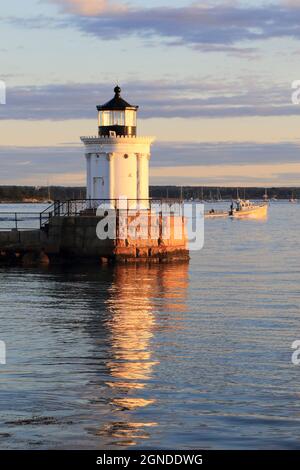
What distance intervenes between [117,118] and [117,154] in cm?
174

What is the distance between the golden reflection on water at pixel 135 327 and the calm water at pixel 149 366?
0.04 meters

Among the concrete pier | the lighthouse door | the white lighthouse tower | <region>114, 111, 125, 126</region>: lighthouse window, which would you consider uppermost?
<region>114, 111, 125, 126</region>: lighthouse window

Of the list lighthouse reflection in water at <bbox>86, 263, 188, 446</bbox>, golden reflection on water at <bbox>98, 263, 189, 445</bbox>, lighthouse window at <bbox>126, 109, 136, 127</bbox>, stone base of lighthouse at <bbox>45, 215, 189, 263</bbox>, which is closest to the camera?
lighthouse reflection in water at <bbox>86, 263, 188, 446</bbox>

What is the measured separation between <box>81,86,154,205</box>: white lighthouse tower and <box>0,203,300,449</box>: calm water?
30.8ft

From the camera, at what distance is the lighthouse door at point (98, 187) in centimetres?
4609

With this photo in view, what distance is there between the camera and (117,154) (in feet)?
149

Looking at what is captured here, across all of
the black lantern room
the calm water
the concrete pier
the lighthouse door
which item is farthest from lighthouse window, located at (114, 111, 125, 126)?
the calm water

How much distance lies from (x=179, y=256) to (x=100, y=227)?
508 centimetres

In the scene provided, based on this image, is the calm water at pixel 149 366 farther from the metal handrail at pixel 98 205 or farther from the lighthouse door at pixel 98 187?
the lighthouse door at pixel 98 187

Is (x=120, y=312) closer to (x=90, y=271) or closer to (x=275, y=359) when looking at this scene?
(x=275, y=359)

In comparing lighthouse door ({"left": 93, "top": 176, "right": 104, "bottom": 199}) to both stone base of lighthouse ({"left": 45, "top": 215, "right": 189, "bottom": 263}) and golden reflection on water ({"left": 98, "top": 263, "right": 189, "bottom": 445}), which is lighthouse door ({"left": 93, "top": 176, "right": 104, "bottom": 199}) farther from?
golden reflection on water ({"left": 98, "top": 263, "right": 189, "bottom": 445})

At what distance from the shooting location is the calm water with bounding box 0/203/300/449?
1575 cm

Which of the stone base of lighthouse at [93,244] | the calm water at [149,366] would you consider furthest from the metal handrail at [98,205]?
the calm water at [149,366]
